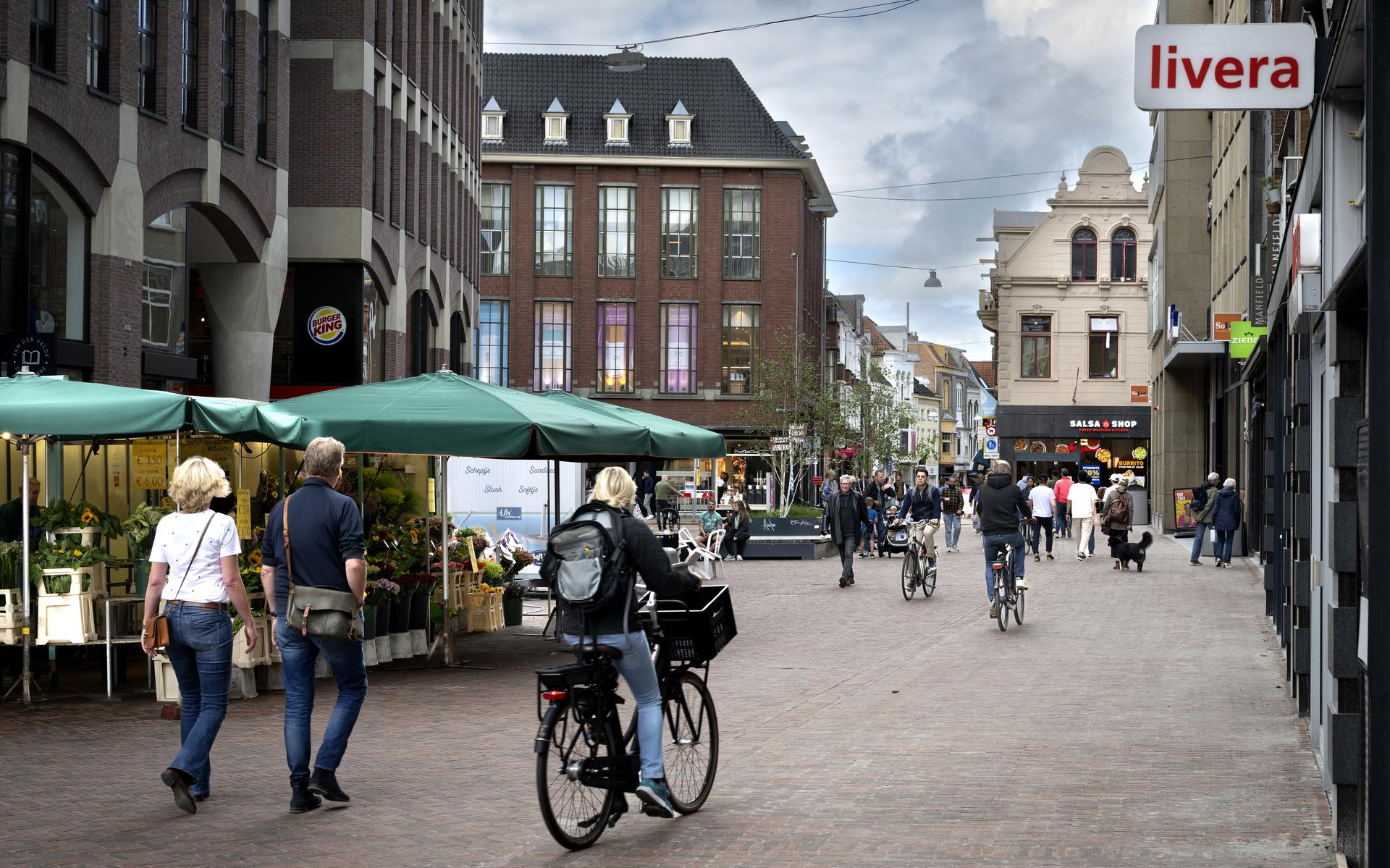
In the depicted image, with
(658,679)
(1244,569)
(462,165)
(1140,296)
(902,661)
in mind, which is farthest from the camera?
(1140,296)

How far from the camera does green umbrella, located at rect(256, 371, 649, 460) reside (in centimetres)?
1281

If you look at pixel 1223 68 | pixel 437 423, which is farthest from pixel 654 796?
pixel 437 423

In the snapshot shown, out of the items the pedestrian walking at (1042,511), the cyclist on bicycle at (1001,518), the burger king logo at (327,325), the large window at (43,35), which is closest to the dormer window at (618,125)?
the pedestrian walking at (1042,511)

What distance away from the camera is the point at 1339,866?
671cm

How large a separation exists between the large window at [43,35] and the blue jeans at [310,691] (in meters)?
14.3

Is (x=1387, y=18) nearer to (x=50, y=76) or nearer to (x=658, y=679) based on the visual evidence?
(x=658, y=679)

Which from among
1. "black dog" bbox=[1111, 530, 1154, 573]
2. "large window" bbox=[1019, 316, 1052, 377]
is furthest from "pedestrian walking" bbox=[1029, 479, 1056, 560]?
"large window" bbox=[1019, 316, 1052, 377]

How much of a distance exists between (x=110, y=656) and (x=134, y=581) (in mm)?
780

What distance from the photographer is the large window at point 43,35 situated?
19797 mm

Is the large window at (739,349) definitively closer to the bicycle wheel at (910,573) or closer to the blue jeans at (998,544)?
the bicycle wheel at (910,573)

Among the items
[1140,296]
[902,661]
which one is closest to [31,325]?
[902,661]

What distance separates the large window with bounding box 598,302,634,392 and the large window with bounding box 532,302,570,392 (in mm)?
1451

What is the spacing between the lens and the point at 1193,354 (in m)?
42.7

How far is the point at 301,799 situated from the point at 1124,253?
60632 millimetres
